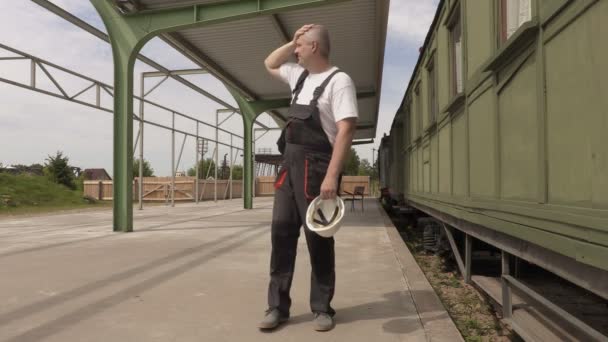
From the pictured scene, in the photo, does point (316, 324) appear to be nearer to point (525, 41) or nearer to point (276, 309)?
point (276, 309)

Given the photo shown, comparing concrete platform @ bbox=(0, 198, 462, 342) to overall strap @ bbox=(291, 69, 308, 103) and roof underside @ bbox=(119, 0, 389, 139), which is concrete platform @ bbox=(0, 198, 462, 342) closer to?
overall strap @ bbox=(291, 69, 308, 103)

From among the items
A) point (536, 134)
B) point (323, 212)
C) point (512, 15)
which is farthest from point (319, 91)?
point (512, 15)

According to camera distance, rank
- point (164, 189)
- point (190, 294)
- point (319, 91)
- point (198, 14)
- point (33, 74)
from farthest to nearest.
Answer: point (164, 189)
point (33, 74)
point (198, 14)
point (190, 294)
point (319, 91)

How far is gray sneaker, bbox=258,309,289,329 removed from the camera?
2.72 metres

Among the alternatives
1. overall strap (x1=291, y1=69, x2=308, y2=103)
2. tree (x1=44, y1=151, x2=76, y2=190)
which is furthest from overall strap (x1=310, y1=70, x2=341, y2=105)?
tree (x1=44, y1=151, x2=76, y2=190)

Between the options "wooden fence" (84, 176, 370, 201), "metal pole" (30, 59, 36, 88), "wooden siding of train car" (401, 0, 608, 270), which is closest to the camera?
"wooden siding of train car" (401, 0, 608, 270)

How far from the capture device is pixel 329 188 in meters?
2.46

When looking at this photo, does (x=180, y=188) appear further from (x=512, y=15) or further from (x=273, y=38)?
(x=512, y=15)

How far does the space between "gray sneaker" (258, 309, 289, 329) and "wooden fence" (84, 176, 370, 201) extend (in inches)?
816

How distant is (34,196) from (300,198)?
861 inches

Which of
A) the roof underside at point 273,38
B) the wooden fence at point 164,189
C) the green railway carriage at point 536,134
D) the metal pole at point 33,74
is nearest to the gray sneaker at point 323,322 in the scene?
the green railway carriage at point 536,134

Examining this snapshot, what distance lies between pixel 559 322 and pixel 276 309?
156 cm

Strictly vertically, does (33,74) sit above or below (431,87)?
above

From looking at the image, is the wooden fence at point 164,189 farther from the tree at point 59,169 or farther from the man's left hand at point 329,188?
the man's left hand at point 329,188
